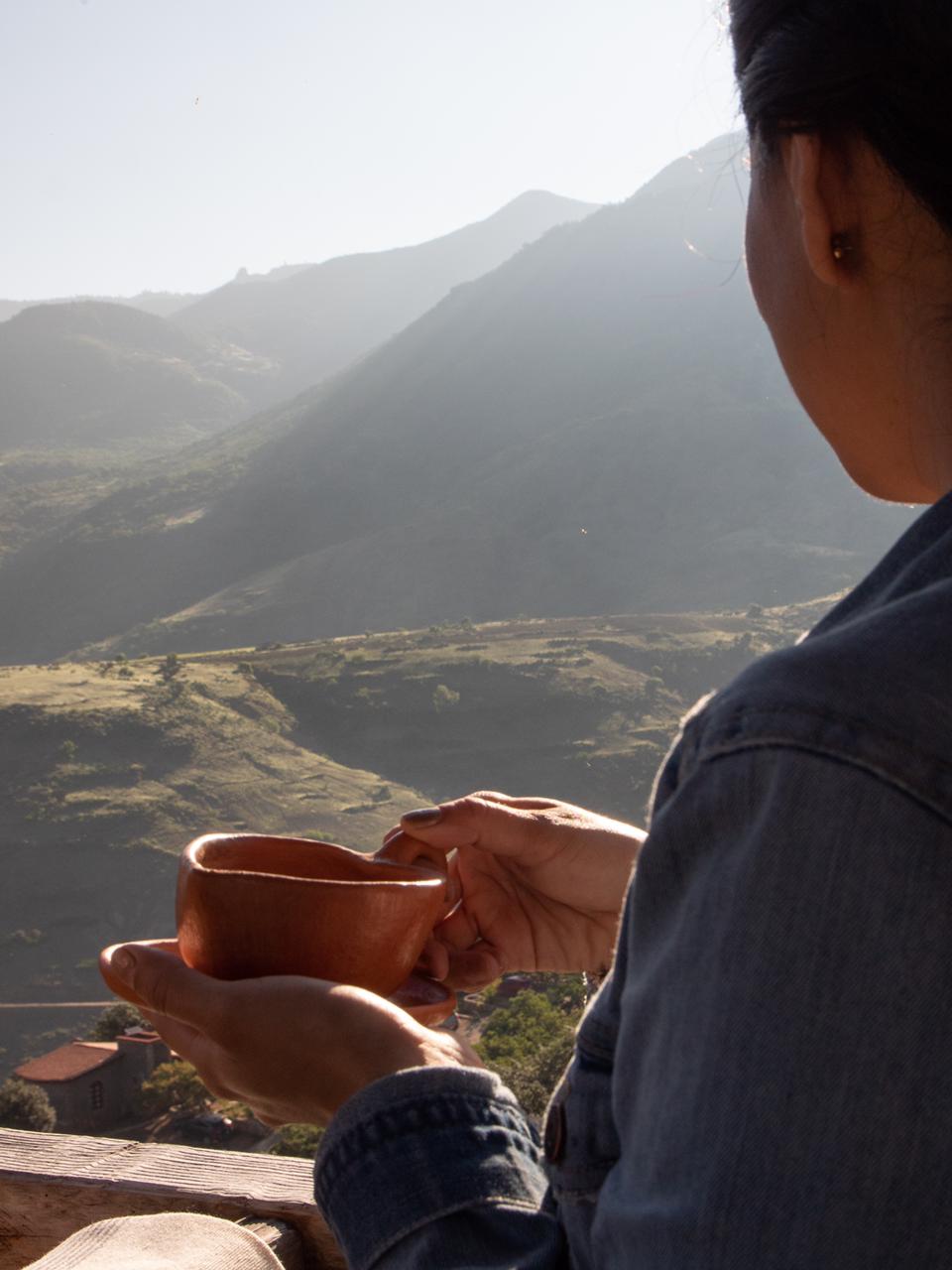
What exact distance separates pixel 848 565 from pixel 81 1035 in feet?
99.0

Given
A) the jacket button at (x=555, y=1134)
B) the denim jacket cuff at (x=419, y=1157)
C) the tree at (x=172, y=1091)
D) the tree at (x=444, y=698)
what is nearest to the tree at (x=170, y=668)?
the tree at (x=444, y=698)

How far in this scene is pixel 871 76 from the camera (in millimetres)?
539

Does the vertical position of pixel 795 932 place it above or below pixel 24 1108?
above

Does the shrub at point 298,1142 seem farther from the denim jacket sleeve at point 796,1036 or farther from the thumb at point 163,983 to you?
the denim jacket sleeve at point 796,1036

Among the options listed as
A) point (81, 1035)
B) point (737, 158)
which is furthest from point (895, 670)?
point (81, 1035)

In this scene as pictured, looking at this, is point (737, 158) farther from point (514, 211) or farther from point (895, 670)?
point (514, 211)

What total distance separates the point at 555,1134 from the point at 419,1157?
0.34 ft

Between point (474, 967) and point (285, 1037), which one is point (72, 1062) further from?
point (285, 1037)

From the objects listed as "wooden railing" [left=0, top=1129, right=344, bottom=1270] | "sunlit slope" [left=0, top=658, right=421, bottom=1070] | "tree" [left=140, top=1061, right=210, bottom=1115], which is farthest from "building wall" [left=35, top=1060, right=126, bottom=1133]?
"wooden railing" [left=0, top=1129, right=344, bottom=1270]

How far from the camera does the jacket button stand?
0.59 meters

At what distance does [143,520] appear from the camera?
190ft

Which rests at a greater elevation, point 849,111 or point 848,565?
point 849,111

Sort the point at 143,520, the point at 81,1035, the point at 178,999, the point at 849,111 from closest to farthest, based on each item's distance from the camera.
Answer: the point at 849,111 → the point at 178,999 → the point at 81,1035 → the point at 143,520

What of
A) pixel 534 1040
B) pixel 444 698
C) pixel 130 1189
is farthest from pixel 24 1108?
pixel 444 698
